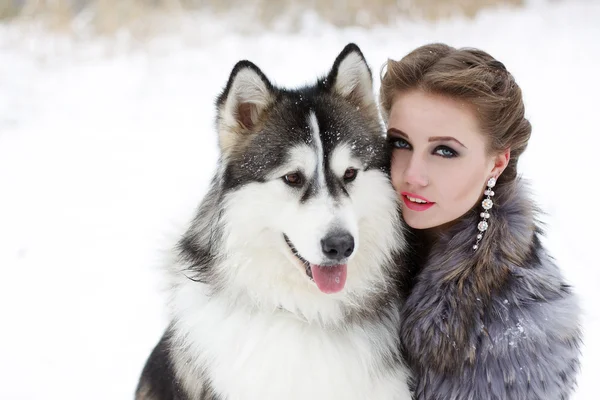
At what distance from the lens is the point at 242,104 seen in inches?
99.0

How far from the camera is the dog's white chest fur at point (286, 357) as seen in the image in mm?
2369

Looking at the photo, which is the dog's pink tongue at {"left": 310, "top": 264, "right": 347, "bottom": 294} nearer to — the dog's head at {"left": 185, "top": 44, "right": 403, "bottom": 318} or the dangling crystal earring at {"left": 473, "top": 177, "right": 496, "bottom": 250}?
the dog's head at {"left": 185, "top": 44, "right": 403, "bottom": 318}

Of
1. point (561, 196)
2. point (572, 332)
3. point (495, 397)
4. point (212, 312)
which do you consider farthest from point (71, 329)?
point (561, 196)

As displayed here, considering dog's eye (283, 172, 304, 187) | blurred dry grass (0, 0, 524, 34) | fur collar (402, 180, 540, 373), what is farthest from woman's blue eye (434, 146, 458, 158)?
blurred dry grass (0, 0, 524, 34)

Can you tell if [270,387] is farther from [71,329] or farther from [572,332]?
[71,329]

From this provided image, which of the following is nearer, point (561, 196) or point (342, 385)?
point (342, 385)

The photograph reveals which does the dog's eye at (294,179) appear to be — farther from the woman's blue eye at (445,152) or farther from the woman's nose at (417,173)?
the woman's blue eye at (445,152)

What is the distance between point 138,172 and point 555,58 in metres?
5.77

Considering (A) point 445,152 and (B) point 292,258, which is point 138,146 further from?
(A) point 445,152

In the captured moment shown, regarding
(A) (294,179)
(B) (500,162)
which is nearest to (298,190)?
(A) (294,179)

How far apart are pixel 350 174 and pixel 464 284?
688 mm

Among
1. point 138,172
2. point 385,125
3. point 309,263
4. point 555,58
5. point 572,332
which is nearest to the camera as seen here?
point 309,263

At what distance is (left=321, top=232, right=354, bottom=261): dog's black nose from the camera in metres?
2.16

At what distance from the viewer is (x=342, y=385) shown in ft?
7.80
